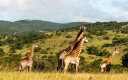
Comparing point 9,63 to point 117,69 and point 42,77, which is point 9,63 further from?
point 42,77

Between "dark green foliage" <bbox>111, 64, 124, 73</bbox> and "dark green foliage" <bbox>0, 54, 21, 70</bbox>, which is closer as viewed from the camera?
"dark green foliage" <bbox>0, 54, 21, 70</bbox>

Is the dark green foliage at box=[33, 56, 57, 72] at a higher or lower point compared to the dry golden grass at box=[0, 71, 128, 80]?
lower

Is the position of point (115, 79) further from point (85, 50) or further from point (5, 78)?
point (85, 50)

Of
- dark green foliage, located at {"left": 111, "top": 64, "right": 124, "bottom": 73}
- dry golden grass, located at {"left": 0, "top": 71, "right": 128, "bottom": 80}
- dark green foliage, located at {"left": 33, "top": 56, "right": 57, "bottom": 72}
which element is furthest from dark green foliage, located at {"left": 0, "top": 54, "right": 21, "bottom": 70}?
dark green foliage, located at {"left": 111, "top": 64, "right": 124, "bottom": 73}

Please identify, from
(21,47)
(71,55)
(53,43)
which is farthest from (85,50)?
(71,55)

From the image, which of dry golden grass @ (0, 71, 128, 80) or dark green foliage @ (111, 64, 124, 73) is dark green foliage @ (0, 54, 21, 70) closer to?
dry golden grass @ (0, 71, 128, 80)

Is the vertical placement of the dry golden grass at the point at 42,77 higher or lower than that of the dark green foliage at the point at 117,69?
higher

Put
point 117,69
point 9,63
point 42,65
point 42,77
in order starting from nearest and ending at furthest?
point 42,77, point 42,65, point 9,63, point 117,69

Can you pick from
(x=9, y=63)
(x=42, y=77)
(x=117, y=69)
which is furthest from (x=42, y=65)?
(x=42, y=77)

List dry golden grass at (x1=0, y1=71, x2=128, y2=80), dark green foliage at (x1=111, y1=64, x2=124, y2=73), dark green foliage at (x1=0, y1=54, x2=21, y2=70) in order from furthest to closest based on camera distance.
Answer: dark green foliage at (x1=111, y1=64, x2=124, y2=73) < dark green foliage at (x1=0, y1=54, x2=21, y2=70) < dry golden grass at (x1=0, y1=71, x2=128, y2=80)

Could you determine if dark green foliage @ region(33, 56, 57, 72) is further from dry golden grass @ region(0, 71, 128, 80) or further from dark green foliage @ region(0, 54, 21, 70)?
dry golden grass @ region(0, 71, 128, 80)

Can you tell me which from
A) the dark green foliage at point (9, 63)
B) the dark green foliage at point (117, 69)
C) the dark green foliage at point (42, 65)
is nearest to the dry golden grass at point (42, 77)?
the dark green foliage at point (9, 63)

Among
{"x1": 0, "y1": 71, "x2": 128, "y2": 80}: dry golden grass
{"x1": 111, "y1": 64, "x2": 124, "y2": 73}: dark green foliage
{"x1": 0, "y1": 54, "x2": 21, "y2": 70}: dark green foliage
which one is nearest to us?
{"x1": 0, "y1": 71, "x2": 128, "y2": 80}: dry golden grass

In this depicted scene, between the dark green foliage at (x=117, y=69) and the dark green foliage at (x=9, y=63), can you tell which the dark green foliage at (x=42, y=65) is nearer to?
the dark green foliage at (x=9, y=63)
